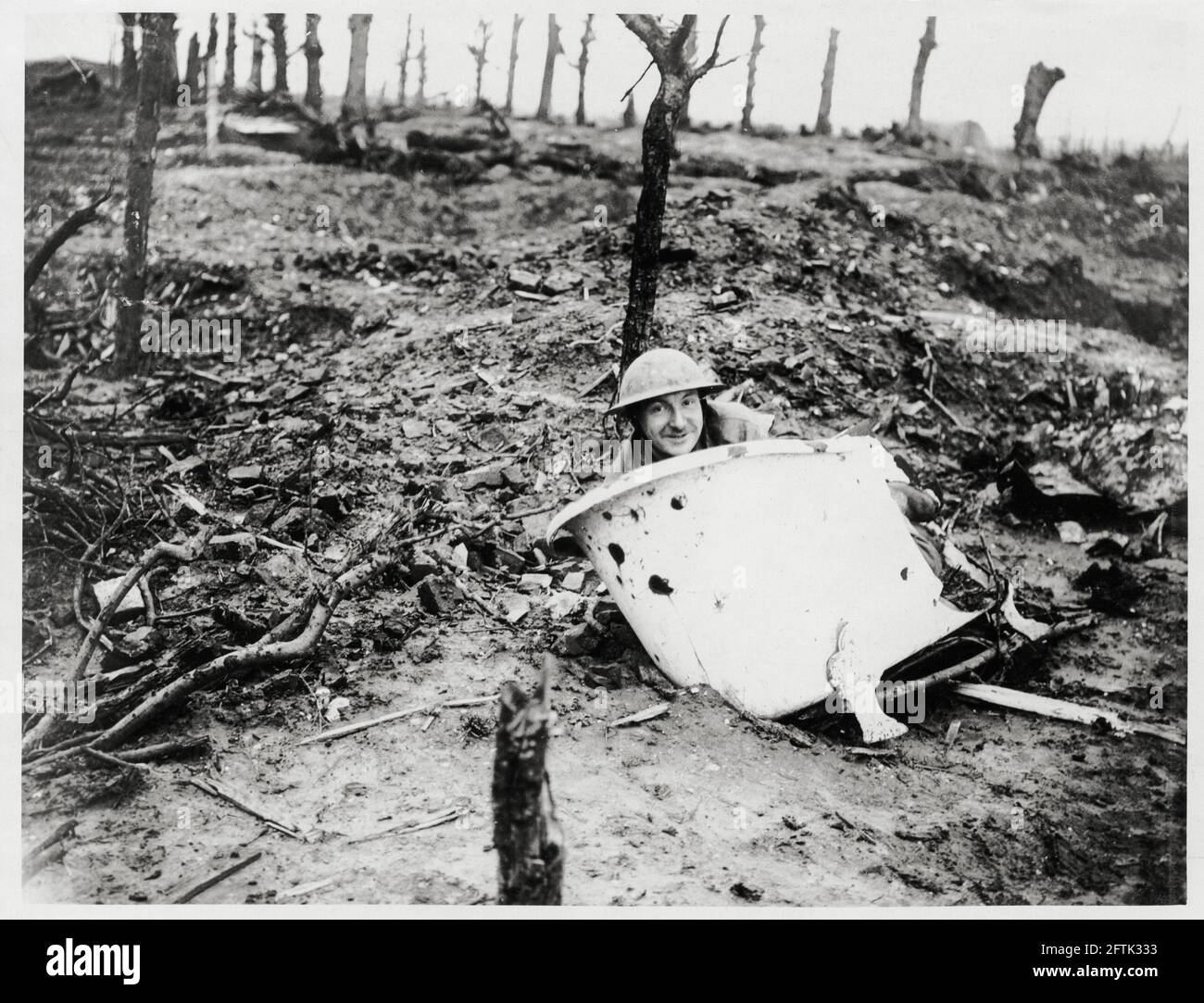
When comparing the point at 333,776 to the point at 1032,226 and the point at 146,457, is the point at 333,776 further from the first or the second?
the point at 1032,226

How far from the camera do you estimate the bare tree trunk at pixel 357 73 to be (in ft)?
12.6

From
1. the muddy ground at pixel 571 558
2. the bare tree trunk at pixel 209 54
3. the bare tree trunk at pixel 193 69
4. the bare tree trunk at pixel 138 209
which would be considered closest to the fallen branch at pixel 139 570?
the muddy ground at pixel 571 558

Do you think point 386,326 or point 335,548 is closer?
point 335,548

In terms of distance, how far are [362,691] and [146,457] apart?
5.84 feet

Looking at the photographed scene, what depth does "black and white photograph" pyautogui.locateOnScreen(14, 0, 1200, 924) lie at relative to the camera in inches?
120

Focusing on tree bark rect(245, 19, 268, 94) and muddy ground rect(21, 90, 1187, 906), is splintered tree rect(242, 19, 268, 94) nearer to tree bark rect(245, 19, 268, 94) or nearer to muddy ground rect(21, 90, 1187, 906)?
tree bark rect(245, 19, 268, 94)

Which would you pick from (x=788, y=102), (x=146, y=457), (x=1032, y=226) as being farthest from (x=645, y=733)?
(x=1032, y=226)

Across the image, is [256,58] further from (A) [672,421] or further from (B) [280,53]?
(A) [672,421]

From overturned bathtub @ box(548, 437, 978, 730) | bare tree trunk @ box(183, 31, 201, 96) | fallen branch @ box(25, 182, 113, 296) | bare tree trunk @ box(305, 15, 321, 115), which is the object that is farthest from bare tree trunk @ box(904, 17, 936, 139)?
fallen branch @ box(25, 182, 113, 296)

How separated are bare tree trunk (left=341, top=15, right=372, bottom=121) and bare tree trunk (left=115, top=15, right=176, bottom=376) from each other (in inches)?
33.9

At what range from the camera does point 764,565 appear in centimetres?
312

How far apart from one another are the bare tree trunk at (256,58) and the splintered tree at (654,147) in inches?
59.1

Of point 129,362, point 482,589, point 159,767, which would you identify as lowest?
point 159,767

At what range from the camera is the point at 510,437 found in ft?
16.4
